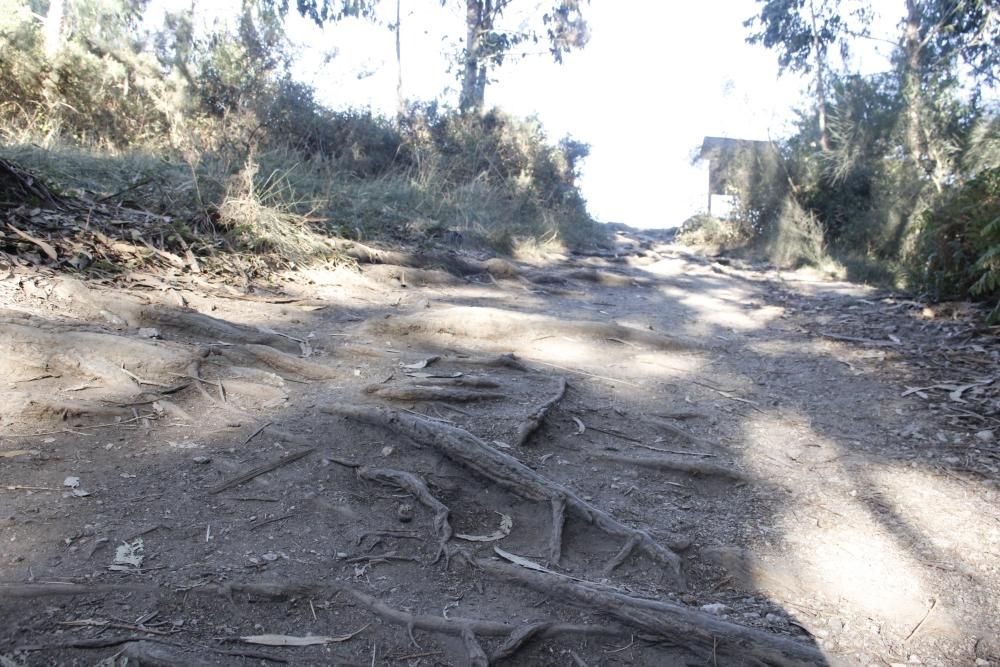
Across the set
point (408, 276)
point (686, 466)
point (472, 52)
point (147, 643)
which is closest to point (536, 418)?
point (686, 466)

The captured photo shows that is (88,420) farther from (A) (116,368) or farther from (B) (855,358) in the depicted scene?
(B) (855,358)

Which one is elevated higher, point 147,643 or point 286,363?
point 286,363

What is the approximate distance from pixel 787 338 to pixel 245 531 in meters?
5.60

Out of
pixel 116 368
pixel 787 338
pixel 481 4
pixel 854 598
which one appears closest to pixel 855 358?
pixel 787 338

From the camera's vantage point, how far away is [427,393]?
154 inches

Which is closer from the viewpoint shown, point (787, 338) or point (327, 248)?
point (787, 338)

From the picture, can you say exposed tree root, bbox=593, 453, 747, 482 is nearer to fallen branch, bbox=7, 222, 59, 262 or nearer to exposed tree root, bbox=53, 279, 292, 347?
exposed tree root, bbox=53, 279, 292, 347

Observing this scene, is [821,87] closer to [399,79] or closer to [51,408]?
[399,79]

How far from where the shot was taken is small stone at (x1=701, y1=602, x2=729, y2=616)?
256 cm

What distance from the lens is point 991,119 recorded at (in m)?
13.0

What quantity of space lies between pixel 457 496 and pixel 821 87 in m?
20.8

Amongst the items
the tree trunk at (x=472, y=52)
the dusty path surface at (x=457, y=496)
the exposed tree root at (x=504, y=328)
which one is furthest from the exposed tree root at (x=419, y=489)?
the tree trunk at (x=472, y=52)

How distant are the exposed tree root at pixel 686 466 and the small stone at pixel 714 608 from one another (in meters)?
1.06

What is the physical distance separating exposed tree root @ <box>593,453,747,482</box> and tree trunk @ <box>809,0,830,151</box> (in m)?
14.7
